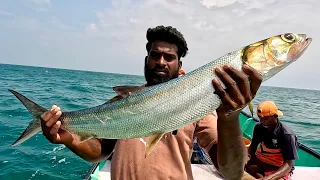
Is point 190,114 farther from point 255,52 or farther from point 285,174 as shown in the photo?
point 285,174

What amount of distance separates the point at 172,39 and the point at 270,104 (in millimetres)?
3822

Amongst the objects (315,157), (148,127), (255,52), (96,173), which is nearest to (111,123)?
(148,127)

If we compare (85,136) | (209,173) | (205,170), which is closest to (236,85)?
(85,136)

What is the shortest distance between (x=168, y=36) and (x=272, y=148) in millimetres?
4178

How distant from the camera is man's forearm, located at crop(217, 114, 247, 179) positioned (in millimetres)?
2723

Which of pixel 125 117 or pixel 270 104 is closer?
pixel 125 117

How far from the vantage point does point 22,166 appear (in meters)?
10.6

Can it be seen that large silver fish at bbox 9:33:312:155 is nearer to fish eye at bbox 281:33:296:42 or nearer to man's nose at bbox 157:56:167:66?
fish eye at bbox 281:33:296:42

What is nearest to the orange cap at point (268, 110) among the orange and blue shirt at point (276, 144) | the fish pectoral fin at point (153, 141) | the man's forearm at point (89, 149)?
the orange and blue shirt at point (276, 144)

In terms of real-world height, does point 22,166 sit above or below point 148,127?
below

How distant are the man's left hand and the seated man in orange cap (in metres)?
4.36

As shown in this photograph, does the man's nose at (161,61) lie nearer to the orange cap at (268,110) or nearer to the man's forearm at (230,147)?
the man's forearm at (230,147)

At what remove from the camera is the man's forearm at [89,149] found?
3346mm

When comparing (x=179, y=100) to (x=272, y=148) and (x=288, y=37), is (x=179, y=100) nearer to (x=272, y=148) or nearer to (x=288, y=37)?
(x=288, y=37)
